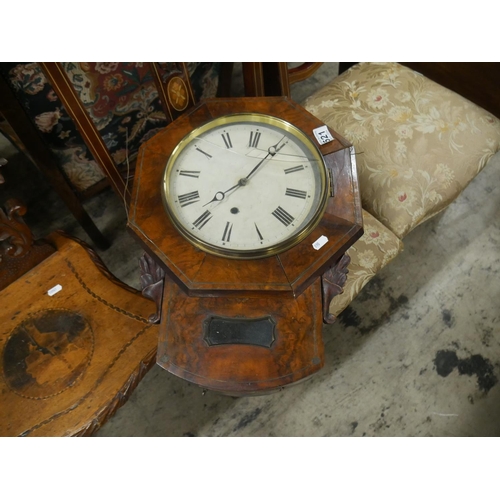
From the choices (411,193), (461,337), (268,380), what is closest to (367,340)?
(461,337)

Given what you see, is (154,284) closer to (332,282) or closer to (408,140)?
(332,282)

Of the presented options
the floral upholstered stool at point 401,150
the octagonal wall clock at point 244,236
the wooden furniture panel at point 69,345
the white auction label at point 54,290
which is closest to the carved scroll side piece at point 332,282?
the octagonal wall clock at point 244,236

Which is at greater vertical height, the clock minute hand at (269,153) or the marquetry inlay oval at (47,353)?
the clock minute hand at (269,153)

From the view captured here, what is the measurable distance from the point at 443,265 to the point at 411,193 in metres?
0.68

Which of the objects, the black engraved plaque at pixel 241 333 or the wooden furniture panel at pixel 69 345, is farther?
the wooden furniture panel at pixel 69 345

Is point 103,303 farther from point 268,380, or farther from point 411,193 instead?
point 411,193

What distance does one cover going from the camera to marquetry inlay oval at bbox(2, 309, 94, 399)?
135 cm

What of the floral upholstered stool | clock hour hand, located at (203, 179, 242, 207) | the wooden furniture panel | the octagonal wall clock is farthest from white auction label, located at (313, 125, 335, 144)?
the wooden furniture panel

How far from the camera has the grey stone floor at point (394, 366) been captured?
1774mm

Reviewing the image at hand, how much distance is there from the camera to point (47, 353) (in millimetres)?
1387

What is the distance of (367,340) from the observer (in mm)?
1908

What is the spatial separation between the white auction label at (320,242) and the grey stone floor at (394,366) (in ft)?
3.09

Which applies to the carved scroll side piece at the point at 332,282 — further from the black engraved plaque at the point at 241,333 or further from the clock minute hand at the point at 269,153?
the clock minute hand at the point at 269,153

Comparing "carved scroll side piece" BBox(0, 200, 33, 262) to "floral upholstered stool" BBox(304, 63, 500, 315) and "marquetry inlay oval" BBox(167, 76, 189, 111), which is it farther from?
"floral upholstered stool" BBox(304, 63, 500, 315)
